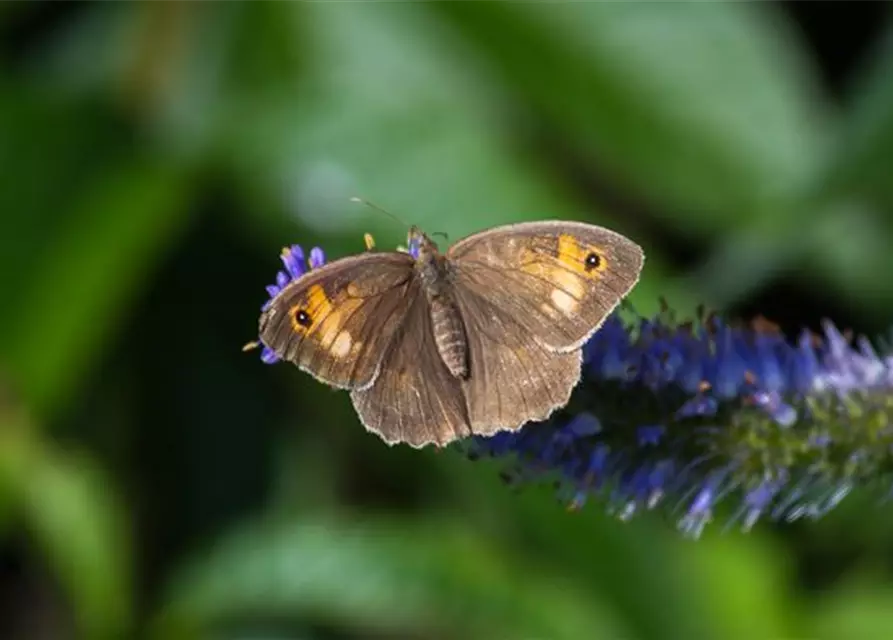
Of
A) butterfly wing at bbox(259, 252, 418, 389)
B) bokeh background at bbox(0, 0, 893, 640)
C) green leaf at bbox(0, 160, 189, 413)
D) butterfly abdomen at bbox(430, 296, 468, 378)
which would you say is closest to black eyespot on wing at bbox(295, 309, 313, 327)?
butterfly wing at bbox(259, 252, 418, 389)

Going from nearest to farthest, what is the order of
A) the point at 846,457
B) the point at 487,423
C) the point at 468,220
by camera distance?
the point at 487,423 < the point at 846,457 < the point at 468,220

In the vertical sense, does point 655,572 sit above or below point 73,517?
below

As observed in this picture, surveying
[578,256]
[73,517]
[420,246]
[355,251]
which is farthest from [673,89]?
[578,256]

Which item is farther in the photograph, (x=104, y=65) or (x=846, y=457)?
(x=104, y=65)

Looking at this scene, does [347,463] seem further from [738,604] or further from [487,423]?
[487,423]

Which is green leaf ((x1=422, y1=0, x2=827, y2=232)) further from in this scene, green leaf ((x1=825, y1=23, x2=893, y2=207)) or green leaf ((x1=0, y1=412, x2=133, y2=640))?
green leaf ((x1=0, y1=412, x2=133, y2=640))

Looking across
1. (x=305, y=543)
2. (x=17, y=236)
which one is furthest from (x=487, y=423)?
(x=17, y=236)

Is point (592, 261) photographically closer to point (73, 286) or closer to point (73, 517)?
point (73, 517)
